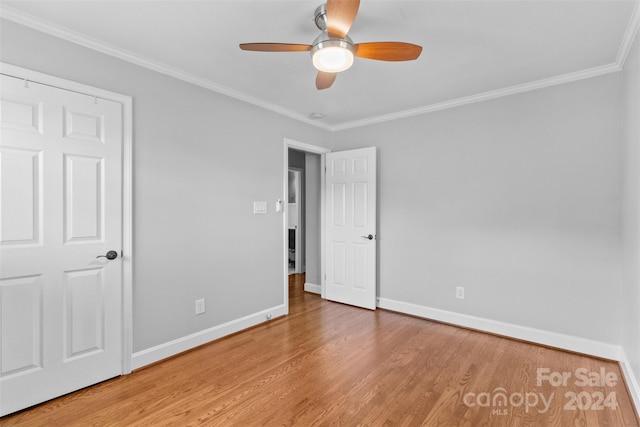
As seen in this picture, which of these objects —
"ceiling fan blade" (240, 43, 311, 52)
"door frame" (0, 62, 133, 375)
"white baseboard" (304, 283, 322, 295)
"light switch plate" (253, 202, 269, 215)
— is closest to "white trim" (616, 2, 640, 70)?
"ceiling fan blade" (240, 43, 311, 52)

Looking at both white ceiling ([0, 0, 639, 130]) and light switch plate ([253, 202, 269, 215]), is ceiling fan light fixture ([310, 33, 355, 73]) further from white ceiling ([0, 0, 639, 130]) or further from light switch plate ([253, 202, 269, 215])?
light switch plate ([253, 202, 269, 215])

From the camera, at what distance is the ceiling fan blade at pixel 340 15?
5.05ft

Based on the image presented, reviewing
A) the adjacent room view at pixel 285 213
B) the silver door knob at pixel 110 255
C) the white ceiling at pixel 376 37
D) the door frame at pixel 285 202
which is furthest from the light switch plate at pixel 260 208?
the silver door knob at pixel 110 255

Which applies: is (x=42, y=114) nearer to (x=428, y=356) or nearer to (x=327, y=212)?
(x=327, y=212)

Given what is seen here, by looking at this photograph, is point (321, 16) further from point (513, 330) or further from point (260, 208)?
point (513, 330)

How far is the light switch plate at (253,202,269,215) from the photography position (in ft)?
11.4

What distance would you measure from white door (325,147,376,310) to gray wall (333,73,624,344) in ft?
0.57


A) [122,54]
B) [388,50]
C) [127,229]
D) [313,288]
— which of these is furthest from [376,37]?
[313,288]

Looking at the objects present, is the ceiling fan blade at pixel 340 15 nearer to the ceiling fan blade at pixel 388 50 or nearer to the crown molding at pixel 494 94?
the ceiling fan blade at pixel 388 50

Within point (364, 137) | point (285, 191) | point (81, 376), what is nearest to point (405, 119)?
point (364, 137)

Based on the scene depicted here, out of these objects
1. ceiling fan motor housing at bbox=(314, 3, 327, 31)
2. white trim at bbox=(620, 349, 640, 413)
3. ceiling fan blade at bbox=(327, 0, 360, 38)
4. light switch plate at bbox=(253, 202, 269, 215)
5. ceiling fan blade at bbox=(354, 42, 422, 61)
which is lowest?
white trim at bbox=(620, 349, 640, 413)

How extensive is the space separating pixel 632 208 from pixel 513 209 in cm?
95

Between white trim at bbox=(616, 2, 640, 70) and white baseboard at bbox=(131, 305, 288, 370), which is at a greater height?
white trim at bbox=(616, 2, 640, 70)

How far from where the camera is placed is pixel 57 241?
84.4 inches
